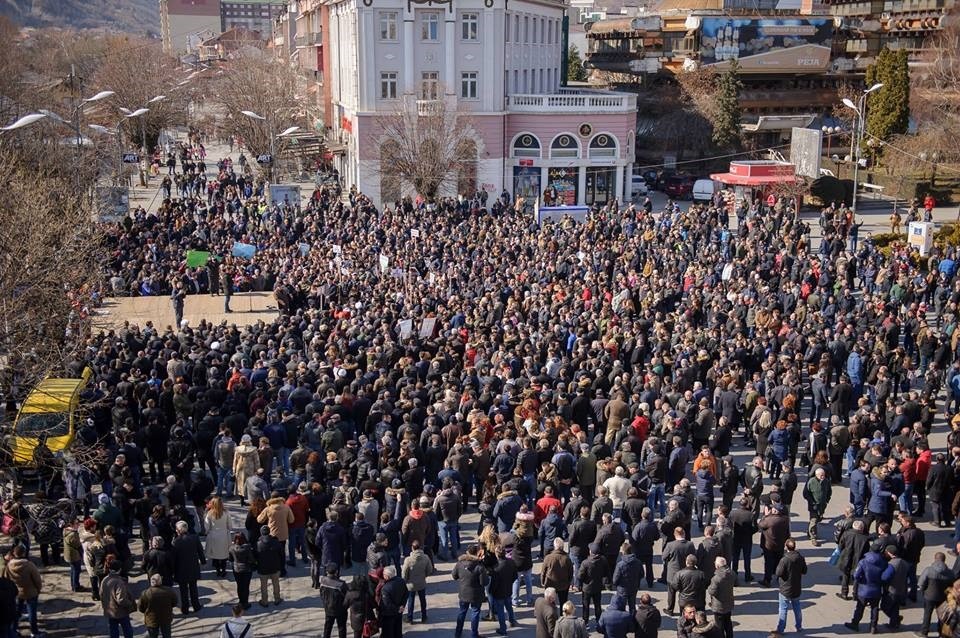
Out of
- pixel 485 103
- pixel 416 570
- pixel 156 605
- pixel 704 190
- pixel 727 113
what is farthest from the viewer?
pixel 727 113

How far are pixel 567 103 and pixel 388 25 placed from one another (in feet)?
30.7

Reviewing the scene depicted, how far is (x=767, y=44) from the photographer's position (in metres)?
62.5

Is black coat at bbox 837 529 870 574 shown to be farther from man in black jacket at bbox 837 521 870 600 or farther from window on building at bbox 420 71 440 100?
window on building at bbox 420 71 440 100

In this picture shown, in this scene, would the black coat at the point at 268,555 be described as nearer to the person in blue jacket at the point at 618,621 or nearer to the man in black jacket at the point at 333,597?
the man in black jacket at the point at 333,597

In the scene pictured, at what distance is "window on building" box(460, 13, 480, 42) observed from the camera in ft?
155

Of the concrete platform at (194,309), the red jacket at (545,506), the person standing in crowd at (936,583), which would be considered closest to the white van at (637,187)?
the concrete platform at (194,309)

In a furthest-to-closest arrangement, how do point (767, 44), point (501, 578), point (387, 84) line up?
point (767, 44) < point (387, 84) < point (501, 578)

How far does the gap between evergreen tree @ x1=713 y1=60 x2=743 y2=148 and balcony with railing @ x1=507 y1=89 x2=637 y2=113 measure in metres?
10.2

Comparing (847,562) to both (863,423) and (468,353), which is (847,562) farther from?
(468,353)

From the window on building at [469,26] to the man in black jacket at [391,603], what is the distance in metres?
39.7

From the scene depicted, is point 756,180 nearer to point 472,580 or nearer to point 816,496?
point 816,496

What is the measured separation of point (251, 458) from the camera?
14672 millimetres

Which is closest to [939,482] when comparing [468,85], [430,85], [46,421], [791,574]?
[791,574]

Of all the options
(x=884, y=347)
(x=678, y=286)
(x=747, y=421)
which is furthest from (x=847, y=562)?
(x=678, y=286)
